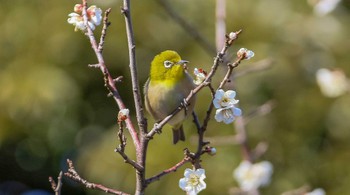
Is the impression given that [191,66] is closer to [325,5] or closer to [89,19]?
[325,5]

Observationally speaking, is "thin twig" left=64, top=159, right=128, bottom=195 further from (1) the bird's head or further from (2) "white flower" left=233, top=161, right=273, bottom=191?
(2) "white flower" left=233, top=161, right=273, bottom=191

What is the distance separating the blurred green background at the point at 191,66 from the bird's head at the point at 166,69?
289cm

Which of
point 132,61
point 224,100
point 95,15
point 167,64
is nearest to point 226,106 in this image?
point 224,100

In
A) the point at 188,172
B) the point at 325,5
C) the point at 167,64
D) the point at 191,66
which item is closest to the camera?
the point at 188,172

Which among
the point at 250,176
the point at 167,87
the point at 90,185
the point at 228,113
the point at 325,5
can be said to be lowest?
the point at 90,185

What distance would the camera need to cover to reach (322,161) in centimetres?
620

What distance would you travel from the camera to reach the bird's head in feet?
9.03

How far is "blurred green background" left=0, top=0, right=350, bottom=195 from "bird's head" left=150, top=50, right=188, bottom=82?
289 centimetres

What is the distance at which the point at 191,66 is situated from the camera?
5.87 meters

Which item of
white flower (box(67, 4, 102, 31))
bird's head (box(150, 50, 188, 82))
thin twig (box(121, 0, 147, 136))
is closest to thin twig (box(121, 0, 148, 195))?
thin twig (box(121, 0, 147, 136))

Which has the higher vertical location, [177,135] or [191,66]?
[191,66]

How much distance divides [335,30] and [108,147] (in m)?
2.08

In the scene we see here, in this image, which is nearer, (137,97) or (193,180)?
(137,97)

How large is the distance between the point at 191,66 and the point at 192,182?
3825 millimetres
